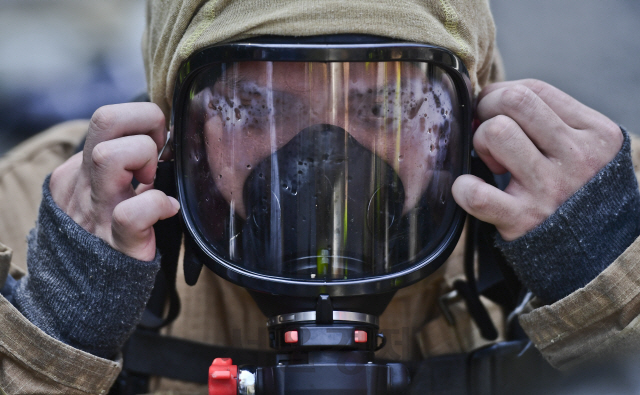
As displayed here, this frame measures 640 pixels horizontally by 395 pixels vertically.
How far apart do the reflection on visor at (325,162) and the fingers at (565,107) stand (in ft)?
0.46

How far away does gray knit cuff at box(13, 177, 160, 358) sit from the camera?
3.00 ft

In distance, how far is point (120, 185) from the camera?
3.05 ft

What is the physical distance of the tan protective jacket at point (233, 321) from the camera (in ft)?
3.04

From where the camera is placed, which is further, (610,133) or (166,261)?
Answer: (166,261)

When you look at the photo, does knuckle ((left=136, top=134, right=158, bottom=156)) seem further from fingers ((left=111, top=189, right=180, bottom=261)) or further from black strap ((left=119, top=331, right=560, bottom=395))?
black strap ((left=119, top=331, right=560, bottom=395))

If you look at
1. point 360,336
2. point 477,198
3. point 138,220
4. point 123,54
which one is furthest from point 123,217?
point 123,54

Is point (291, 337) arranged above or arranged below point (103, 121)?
below

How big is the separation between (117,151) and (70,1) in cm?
225

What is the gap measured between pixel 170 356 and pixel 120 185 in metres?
0.43

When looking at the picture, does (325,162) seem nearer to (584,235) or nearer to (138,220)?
(138,220)

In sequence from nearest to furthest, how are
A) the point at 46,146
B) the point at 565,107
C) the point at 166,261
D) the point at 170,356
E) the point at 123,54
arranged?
the point at 565,107
the point at 166,261
the point at 170,356
the point at 46,146
the point at 123,54

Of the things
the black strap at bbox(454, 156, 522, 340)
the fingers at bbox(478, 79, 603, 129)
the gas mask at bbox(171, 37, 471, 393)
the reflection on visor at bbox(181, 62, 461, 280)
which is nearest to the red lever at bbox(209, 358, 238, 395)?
the gas mask at bbox(171, 37, 471, 393)

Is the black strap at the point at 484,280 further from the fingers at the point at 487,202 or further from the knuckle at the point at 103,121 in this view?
the knuckle at the point at 103,121

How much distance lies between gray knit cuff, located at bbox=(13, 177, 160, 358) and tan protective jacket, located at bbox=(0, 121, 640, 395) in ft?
0.09
